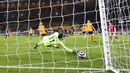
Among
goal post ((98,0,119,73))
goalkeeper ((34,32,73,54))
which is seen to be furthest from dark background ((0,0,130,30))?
goal post ((98,0,119,73))

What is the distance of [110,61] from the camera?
20.6ft

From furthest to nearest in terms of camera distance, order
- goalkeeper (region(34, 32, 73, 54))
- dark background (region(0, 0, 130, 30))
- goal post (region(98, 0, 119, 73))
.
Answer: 1. goalkeeper (region(34, 32, 73, 54))
2. dark background (region(0, 0, 130, 30))
3. goal post (region(98, 0, 119, 73))

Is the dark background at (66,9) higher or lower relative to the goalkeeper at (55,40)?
higher

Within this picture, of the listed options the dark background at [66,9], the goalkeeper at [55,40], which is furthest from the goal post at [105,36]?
the goalkeeper at [55,40]

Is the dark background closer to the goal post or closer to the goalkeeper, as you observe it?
the goalkeeper

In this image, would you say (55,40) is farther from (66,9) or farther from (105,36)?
(66,9)

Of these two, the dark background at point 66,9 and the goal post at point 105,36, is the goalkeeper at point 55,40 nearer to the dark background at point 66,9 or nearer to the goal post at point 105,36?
the dark background at point 66,9

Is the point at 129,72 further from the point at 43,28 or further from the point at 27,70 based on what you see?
the point at 43,28

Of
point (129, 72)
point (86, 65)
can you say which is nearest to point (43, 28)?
point (86, 65)

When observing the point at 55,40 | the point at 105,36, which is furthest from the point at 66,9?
the point at 105,36

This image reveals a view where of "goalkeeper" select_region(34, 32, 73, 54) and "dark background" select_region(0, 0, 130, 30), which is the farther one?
"goalkeeper" select_region(34, 32, 73, 54)

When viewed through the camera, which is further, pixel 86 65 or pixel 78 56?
pixel 78 56

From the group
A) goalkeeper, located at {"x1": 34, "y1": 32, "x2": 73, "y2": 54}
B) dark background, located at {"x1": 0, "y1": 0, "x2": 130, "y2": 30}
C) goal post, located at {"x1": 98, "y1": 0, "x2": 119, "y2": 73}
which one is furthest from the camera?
goalkeeper, located at {"x1": 34, "y1": 32, "x2": 73, "y2": 54}

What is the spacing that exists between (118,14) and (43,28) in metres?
10.3
